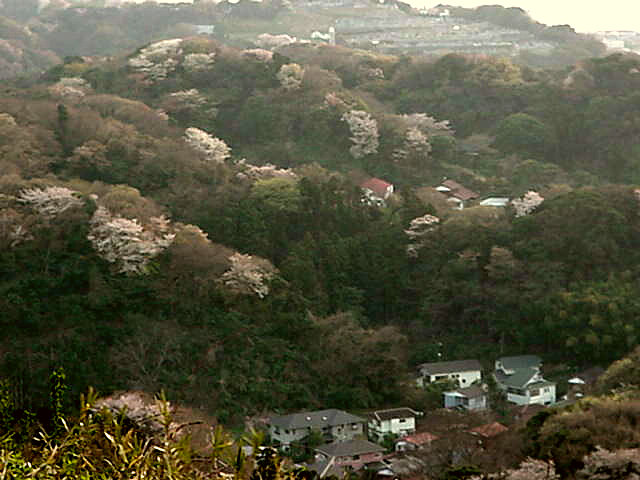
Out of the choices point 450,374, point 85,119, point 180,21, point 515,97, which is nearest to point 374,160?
point 515,97

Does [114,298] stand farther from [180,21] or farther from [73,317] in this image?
[180,21]

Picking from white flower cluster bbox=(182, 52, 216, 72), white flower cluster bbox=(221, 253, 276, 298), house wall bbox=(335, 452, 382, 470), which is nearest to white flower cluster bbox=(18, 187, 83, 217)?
white flower cluster bbox=(221, 253, 276, 298)

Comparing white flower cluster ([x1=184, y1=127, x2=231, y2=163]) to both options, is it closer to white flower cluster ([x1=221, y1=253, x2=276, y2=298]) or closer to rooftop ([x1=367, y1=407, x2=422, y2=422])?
white flower cluster ([x1=221, y1=253, x2=276, y2=298])

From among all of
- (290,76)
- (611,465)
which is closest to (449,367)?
(611,465)

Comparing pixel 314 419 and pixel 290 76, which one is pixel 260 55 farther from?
pixel 314 419

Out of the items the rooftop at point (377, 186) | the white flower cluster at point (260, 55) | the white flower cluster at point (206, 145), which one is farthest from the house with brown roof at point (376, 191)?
the white flower cluster at point (260, 55)

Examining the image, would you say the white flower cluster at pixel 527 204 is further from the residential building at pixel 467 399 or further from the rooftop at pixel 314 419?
the rooftop at pixel 314 419
